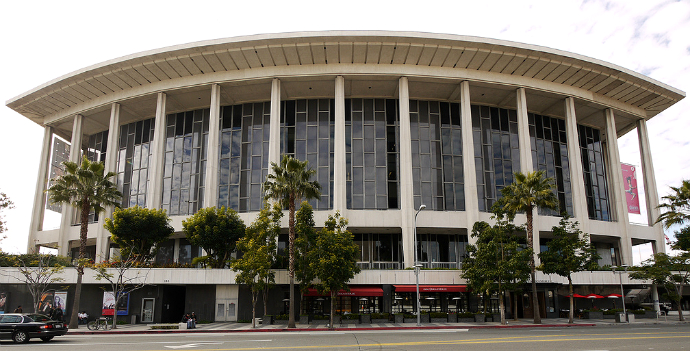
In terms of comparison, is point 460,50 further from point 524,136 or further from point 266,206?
point 266,206

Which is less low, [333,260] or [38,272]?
[333,260]

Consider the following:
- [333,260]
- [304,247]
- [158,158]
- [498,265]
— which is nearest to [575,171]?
[498,265]

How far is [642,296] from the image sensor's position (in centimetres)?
5259

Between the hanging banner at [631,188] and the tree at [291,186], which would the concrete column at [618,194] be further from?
the tree at [291,186]

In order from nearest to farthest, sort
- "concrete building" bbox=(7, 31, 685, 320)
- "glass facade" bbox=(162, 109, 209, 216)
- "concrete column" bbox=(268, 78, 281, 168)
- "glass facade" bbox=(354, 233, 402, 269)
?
"concrete building" bbox=(7, 31, 685, 320) < "concrete column" bbox=(268, 78, 281, 168) < "glass facade" bbox=(354, 233, 402, 269) < "glass facade" bbox=(162, 109, 209, 216)

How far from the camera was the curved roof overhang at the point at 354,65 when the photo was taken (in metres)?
46.2

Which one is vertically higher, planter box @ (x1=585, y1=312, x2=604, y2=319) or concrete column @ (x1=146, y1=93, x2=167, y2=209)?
concrete column @ (x1=146, y1=93, x2=167, y2=209)

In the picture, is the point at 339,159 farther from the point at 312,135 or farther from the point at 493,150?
the point at 493,150

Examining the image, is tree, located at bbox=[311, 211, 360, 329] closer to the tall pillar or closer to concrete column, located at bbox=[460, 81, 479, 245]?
the tall pillar

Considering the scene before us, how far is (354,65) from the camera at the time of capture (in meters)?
48.6

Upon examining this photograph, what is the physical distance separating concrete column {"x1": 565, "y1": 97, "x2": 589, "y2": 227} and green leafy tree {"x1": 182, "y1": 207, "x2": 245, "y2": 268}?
35363 millimetres

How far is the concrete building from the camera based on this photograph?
45.7 m

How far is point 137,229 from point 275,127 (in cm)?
1647

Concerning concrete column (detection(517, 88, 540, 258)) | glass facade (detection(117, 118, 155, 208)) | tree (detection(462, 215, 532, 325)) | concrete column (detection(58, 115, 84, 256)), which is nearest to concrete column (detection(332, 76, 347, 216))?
tree (detection(462, 215, 532, 325))
